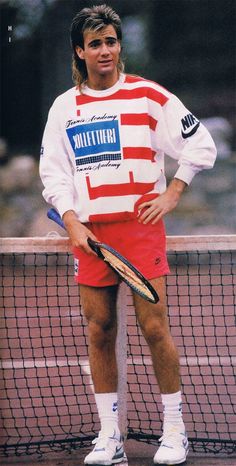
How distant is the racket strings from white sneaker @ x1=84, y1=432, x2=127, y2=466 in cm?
71

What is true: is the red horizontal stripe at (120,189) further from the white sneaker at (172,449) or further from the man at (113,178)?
the white sneaker at (172,449)

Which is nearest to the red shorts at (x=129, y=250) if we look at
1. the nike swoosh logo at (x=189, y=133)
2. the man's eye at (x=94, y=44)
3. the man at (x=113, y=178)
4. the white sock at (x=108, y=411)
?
the man at (x=113, y=178)

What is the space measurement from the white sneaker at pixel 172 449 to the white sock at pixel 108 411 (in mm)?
215

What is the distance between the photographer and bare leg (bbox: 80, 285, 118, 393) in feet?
13.7

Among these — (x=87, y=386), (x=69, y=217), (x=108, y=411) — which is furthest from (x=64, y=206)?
(x=87, y=386)

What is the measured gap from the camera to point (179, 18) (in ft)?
34.9

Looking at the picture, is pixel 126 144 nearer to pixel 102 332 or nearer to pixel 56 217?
pixel 56 217

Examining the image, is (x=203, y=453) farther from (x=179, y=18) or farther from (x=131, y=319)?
(x=179, y=18)

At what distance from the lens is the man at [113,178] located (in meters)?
4.07

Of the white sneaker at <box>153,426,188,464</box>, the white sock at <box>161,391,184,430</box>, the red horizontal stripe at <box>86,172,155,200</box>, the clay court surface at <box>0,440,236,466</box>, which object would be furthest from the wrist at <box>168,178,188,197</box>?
the clay court surface at <box>0,440,236,466</box>

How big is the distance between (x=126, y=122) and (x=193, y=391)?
202 centimetres

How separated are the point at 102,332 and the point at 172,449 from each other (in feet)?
1.82

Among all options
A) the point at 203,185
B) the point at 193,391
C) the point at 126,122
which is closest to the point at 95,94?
the point at 126,122

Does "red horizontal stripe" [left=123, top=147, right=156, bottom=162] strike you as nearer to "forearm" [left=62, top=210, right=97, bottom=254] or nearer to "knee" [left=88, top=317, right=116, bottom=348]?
"forearm" [left=62, top=210, right=97, bottom=254]
